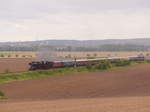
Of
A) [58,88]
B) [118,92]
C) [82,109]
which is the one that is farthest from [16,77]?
[82,109]

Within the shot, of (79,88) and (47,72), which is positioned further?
(47,72)

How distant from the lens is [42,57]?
249ft

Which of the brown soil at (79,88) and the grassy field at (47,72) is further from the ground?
the grassy field at (47,72)

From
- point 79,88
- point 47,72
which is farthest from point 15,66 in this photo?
point 79,88

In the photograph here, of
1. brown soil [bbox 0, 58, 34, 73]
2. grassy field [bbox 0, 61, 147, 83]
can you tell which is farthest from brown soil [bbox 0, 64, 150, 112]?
brown soil [bbox 0, 58, 34, 73]

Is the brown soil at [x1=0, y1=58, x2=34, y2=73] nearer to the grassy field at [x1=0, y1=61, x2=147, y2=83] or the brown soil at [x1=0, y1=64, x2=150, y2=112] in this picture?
the grassy field at [x1=0, y1=61, x2=147, y2=83]

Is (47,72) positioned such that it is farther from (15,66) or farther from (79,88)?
(15,66)

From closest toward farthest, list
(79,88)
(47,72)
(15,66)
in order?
(79,88)
(47,72)
(15,66)

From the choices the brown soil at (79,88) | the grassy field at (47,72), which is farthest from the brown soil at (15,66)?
the brown soil at (79,88)

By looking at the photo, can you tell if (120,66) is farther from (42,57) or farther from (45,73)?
(45,73)

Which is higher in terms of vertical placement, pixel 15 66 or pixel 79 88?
pixel 15 66

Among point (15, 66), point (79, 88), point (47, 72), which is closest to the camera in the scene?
point (79, 88)

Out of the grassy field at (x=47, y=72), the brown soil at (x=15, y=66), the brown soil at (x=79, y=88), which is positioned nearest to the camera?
the brown soil at (x=79, y=88)

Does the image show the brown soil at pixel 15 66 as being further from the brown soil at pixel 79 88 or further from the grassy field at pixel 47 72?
the brown soil at pixel 79 88
